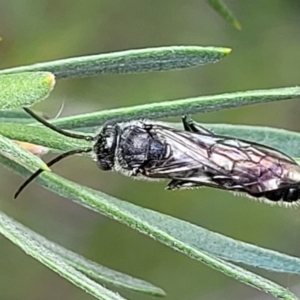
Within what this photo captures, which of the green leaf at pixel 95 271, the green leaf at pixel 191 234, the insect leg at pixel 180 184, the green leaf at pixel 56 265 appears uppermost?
the insect leg at pixel 180 184

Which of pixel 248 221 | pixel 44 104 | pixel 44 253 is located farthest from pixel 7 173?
pixel 44 253

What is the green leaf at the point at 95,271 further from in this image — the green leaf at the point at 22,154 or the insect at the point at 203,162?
the green leaf at the point at 22,154

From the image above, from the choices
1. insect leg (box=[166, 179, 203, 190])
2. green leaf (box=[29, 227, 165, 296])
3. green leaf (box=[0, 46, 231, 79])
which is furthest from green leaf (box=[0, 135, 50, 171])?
insect leg (box=[166, 179, 203, 190])

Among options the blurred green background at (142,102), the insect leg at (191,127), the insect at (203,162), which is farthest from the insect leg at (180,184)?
the blurred green background at (142,102)

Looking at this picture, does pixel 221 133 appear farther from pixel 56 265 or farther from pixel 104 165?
pixel 56 265

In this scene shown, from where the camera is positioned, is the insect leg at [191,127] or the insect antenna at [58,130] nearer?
the insect antenna at [58,130]
